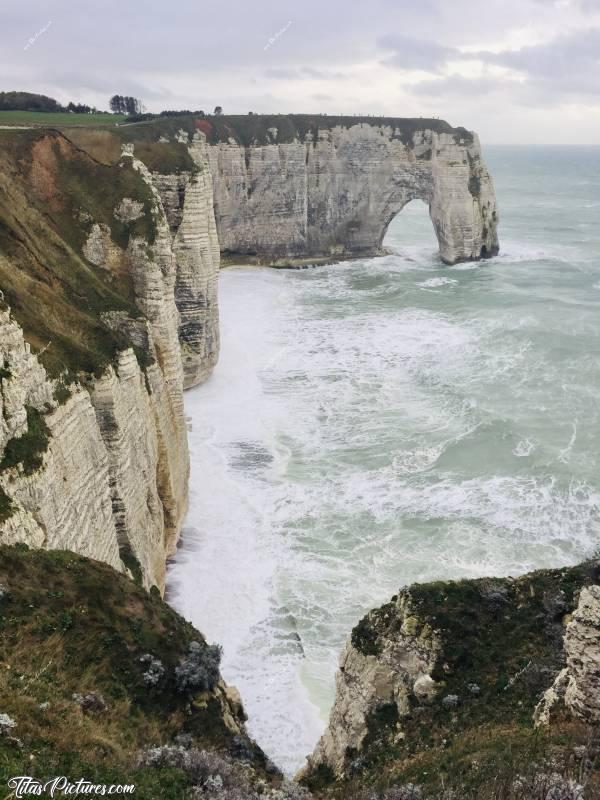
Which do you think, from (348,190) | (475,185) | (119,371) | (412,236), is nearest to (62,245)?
(119,371)

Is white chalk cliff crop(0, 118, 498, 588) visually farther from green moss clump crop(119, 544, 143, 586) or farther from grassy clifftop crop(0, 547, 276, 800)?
grassy clifftop crop(0, 547, 276, 800)

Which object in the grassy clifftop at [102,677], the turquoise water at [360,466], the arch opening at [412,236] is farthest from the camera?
the arch opening at [412,236]

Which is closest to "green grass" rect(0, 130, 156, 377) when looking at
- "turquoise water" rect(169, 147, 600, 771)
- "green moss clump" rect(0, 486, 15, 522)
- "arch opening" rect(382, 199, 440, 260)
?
"green moss clump" rect(0, 486, 15, 522)

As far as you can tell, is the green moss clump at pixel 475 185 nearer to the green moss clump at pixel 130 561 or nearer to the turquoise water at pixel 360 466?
the turquoise water at pixel 360 466

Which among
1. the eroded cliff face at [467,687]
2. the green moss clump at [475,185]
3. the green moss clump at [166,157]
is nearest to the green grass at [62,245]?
the green moss clump at [166,157]

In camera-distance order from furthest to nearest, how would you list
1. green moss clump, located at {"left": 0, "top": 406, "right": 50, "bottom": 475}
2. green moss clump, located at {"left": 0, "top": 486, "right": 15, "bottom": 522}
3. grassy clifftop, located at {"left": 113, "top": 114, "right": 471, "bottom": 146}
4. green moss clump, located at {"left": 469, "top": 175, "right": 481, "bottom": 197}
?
1. green moss clump, located at {"left": 469, "top": 175, "right": 481, "bottom": 197}
2. grassy clifftop, located at {"left": 113, "top": 114, "right": 471, "bottom": 146}
3. green moss clump, located at {"left": 0, "top": 406, "right": 50, "bottom": 475}
4. green moss clump, located at {"left": 0, "top": 486, "right": 15, "bottom": 522}

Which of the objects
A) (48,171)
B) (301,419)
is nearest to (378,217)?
(301,419)

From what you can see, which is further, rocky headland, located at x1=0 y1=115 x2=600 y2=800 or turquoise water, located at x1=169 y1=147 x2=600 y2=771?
turquoise water, located at x1=169 y1=147 x2=600 y2=771
